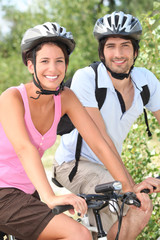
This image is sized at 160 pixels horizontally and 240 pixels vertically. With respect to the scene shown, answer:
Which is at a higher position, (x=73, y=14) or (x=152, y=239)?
(x=73, y=14)

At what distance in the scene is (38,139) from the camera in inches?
116

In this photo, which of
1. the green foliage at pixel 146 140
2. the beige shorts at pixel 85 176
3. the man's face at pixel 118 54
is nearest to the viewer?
the beige shorts at pixel 85 176

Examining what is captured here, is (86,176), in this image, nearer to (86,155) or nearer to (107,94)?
(86,155)

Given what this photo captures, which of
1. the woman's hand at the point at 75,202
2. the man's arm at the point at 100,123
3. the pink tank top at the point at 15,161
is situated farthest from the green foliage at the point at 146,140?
the woman's hand at the point at 75,202

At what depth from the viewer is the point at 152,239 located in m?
4.99

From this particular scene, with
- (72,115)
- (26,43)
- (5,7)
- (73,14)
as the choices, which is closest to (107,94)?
(72,115)

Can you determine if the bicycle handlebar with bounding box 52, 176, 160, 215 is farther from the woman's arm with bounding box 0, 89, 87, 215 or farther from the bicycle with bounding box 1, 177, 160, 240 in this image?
the woman's arm with bounding box 0, 89, 87, 215

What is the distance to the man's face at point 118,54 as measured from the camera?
3.68 metres

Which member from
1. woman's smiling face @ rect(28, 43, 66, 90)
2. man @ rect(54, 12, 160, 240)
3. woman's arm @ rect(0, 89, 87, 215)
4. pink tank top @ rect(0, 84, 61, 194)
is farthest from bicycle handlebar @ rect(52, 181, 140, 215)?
woman's smiling face @ rect(28, 43, 66, 90)

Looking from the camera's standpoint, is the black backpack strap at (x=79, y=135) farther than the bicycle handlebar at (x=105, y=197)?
Yes

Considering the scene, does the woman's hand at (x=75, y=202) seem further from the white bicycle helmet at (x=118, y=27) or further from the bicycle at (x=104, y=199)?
the white bicycle helmet at (x=118, y=27)

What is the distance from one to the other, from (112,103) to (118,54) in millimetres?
426

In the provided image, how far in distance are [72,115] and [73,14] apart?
1439 centimetres

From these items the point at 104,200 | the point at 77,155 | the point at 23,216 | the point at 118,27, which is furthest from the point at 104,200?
the point at 118,27
